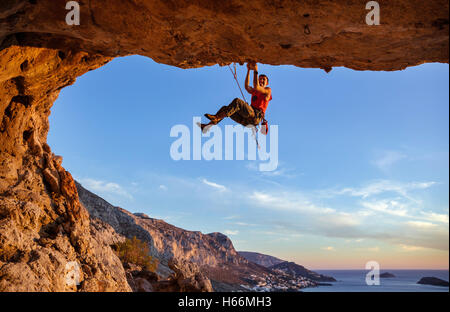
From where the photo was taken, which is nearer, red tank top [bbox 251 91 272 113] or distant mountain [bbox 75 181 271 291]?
red tank top [bbox 251 91 272 113]

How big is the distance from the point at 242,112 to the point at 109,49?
145 inches

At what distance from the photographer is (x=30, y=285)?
558 centimetres

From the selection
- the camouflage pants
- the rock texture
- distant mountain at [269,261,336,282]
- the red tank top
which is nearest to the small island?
distant mountain at [269,261,336,282]

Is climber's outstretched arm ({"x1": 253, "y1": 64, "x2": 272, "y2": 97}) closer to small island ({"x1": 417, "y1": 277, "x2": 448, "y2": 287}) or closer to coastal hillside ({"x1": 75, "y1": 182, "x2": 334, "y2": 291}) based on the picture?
coastal hillside ({"x1": 75, "y1": 182, "x2": 334, "y2": 291})

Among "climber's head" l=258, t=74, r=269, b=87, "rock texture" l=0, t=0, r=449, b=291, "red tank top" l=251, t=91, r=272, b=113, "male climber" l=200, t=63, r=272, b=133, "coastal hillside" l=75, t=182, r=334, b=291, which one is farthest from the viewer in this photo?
"coastal hillside" l=75, t=182, r=334, b=291

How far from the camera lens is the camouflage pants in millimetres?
7888

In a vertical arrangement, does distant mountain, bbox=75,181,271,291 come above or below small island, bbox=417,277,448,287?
above

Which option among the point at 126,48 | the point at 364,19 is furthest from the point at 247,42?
the point at 126,48

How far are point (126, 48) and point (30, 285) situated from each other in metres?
5.28

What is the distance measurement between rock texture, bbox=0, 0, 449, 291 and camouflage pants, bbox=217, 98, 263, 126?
1264mm

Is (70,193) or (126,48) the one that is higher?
(126,48)

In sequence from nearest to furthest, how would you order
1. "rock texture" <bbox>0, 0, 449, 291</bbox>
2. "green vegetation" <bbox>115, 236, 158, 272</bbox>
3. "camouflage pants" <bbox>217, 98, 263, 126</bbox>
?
"rock texture" <bbox>0, 0, 449, 291</bbox>
"camouflage pants" <bbox>217, 98, 263, 126</bbox>
"green vegetation" <bbox>115, 236, 158, 272</bbox>

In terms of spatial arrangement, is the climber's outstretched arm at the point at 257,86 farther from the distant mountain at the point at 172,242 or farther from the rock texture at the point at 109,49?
the distant mountain at the point at 172,242
